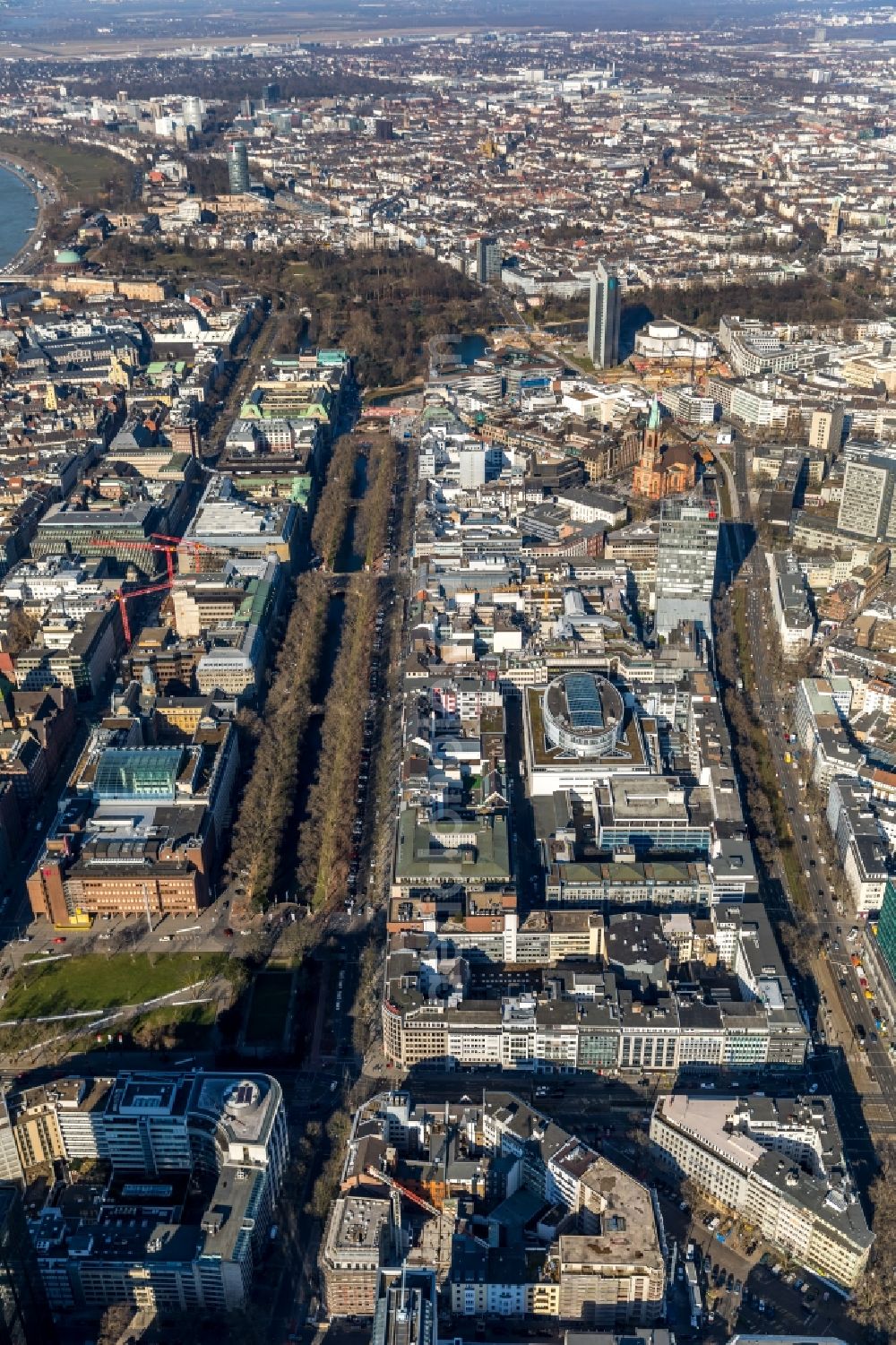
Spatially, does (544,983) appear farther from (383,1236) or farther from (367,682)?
(367,682)

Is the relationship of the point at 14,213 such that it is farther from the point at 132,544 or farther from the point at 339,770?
the point at 339,770

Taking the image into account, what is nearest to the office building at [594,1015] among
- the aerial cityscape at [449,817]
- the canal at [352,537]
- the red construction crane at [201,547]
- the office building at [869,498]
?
the aerial cityscape at [449,817]

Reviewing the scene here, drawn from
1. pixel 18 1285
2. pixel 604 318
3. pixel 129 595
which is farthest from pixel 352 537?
pixel 18 1285

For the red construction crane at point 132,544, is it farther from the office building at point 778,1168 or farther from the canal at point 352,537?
the office building at point 778,1168

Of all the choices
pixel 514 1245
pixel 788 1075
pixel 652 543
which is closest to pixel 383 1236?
pixel 514 1245

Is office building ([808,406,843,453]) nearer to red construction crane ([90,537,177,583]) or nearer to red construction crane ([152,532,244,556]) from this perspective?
red construction crane ([152,532,244,556])

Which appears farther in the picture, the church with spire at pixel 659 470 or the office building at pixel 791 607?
the church with spire at pixel 659 470

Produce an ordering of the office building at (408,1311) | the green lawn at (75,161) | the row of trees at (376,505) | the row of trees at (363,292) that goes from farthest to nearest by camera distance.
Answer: the green lawn at (75,161) < the row of trees at (363,292) < the row of trees at (376,505) < the office building at (408,1311)
